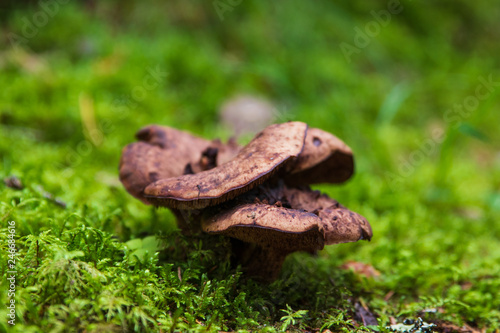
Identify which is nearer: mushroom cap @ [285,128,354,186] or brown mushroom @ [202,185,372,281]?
brown mushroom @ [202,185,372,281]

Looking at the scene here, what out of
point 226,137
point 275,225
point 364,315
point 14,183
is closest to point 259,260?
point 275,225

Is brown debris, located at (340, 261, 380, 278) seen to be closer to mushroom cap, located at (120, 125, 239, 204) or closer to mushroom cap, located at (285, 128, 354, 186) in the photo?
mushroom cap, located at (285, 128, 354, 186)

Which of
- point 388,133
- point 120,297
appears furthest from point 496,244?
point 120,297

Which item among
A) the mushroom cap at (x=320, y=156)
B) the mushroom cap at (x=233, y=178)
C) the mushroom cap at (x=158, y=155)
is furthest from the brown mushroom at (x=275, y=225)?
the mushroom cap at (x=158, y=155)

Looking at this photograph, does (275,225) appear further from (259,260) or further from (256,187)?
(259,260)

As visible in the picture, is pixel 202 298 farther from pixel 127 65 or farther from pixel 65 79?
pixel 127 65

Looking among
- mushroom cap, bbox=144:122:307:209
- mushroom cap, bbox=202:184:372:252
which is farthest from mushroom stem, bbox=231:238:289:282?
mushroom cap, bbox=144:122:307:209

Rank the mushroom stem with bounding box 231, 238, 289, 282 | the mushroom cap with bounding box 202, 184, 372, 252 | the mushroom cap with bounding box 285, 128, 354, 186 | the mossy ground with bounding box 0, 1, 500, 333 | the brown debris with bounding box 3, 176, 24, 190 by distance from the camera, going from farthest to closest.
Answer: the brown debris with bounding box 3, 176, 24, 190 → the mushroom cap with bounding box 285, 128, 354, 186 → the mushroom stem with bounding box 231, 238, 289, 282 → the mossy ground with bounding box 0, 1, 500, 333 → the mushroom cap with bounding box 202, 184, 372, 252
